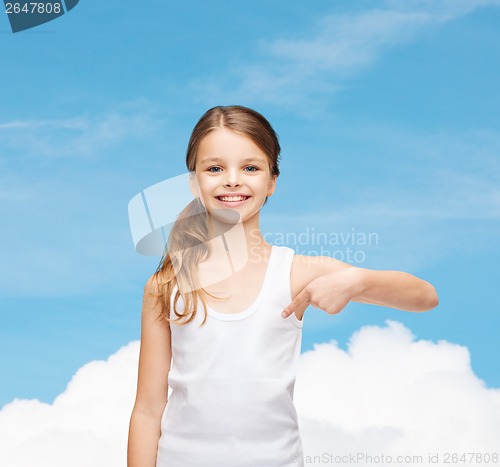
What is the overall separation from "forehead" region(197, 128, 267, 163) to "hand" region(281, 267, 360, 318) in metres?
0.53

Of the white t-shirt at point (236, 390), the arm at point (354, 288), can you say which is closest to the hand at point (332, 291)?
the arm at point (354, 288)

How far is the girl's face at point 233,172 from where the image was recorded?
2.66 metres

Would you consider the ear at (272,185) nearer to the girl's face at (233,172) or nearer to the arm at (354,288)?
the girl's face at (233,172)

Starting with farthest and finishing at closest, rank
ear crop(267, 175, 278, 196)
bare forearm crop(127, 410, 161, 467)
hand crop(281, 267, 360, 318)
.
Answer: ear crop(267, 175, 278, 196) < bare forearm crop(127, 410, 161, 467) < hand crop(281, 267, 360, 318)

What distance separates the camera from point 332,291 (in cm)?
243

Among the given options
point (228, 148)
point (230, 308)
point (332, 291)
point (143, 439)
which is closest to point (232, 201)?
point (228, 148)

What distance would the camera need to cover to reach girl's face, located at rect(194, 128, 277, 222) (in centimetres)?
266

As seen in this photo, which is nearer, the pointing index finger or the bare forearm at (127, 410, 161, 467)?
the pointing index finger

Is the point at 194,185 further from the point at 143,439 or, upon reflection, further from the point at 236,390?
the point at 143,439

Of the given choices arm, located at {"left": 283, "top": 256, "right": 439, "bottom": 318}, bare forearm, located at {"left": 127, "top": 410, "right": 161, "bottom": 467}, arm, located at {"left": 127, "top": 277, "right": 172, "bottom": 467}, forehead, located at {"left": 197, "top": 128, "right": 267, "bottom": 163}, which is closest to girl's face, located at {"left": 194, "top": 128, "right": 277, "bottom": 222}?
forehead, located at {"left": 197, "top": 128, "right": 267, "bottom": 163}

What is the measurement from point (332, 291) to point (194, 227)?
2.25 feet

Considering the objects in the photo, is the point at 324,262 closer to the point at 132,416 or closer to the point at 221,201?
the point at 221,201

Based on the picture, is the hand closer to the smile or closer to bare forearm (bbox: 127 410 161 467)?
the smile

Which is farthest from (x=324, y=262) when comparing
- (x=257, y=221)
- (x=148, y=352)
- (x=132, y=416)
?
(x=132, y=416)
